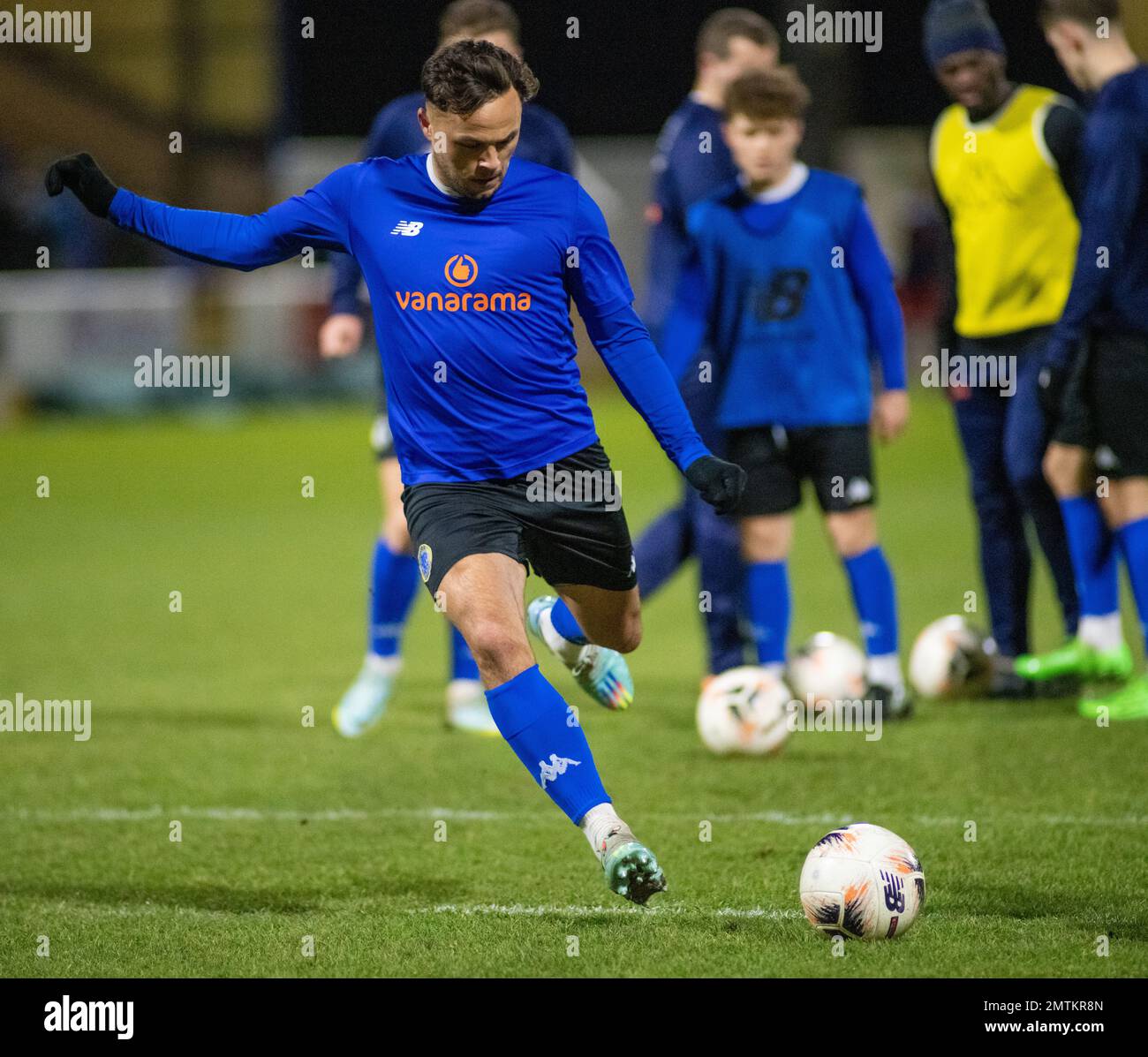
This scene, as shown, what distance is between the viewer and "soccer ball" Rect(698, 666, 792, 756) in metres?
6.33

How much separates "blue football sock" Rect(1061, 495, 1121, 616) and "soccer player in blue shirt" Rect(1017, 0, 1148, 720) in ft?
0.05

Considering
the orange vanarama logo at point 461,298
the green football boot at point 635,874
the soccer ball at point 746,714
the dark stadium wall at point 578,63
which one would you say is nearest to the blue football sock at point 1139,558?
the soccer ball at point 746,714

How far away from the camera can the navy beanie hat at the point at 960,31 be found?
6.95 meters

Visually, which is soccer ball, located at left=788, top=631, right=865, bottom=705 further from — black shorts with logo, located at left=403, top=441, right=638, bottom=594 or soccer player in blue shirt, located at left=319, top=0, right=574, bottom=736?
black shorts with logo, located at left=403, top=441, right=638, bottom=594

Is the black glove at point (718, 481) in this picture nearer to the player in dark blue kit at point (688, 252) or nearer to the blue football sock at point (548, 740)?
the blue football sock at point (548, 740)

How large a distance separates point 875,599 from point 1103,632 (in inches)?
40.0

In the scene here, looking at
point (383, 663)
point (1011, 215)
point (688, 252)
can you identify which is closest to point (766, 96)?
point (688, 252)

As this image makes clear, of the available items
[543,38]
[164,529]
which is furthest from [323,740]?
[543,38]

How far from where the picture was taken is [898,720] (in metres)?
7.02

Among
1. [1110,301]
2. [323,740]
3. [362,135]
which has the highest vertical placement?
[362,135]

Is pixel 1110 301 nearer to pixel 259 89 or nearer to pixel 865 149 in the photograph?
pixel 259 89

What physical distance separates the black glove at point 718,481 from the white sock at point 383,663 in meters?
2.72

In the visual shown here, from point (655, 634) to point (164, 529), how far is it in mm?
5843

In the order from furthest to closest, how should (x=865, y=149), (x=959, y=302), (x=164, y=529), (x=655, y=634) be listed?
1. (x=865, y=149)
2. (x=164, y=529)
3. (x=655, y=634)
4. (x=959, y=302)
